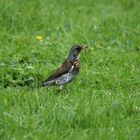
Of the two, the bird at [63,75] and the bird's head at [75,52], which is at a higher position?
the bird's head at [75,52]

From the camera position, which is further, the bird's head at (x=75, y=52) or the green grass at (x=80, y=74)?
the bird's head at (x=75, y=52)

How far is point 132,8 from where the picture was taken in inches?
569

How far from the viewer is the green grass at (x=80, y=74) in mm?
7211

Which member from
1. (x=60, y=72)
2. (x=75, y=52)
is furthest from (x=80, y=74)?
(x=60, y=72)

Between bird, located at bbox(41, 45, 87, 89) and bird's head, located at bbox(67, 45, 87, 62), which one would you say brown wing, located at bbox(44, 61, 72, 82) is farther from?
bird's head, located at bbox(67, 45, 87, 62)

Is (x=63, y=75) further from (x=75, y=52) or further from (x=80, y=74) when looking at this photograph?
(x=80, y=74)

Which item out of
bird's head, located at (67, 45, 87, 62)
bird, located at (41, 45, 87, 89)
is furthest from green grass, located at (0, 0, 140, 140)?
bird's head, located at (67, 45, 87, 62)

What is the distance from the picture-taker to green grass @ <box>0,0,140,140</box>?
721 centimetres

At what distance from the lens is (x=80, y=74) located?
9.80 meters

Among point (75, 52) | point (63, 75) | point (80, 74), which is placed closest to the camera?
point (63, 75)

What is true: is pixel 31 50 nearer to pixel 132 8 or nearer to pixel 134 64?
pixel 134 64

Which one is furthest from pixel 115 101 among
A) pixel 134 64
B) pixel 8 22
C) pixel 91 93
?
pixel 8 22

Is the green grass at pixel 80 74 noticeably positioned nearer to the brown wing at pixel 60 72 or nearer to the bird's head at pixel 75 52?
the brown wing at pixel 60 72

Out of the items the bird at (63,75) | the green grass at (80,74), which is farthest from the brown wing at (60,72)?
the green grass at (80,74)
